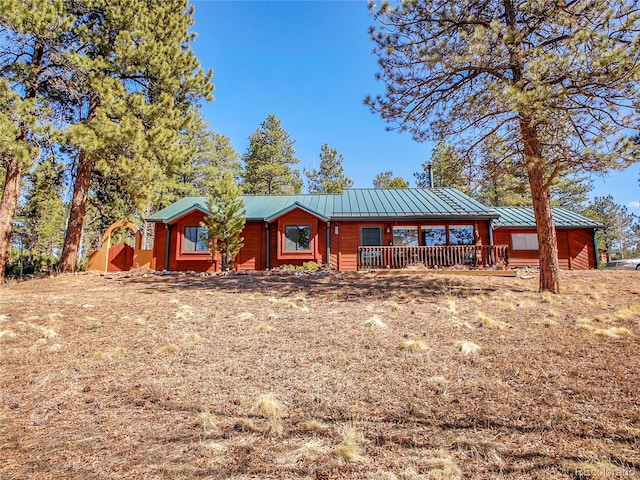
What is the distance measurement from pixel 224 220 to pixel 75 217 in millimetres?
5247

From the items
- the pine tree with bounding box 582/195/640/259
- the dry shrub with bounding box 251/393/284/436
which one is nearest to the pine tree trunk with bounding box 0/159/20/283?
the dry shrub with bounding box 251/393/284/436

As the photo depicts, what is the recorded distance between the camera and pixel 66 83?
10.8m

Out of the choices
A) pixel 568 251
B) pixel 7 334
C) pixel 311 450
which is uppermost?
pixel 568 251

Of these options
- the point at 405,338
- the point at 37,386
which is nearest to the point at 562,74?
the point at 405,338

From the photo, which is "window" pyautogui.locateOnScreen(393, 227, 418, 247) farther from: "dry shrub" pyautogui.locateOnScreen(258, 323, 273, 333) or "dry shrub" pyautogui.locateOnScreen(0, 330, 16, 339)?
"dry shrub" pyautogui.locateOnScreen(0, 330, 16, 339)

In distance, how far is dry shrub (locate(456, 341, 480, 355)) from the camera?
182 inches

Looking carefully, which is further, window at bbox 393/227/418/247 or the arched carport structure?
window at bbox 393/227/418/247

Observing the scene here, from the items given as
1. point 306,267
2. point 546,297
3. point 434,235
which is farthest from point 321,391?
point 434,235

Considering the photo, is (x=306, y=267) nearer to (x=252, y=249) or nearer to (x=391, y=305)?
(x=252, y=249)

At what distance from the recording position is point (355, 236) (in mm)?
15594

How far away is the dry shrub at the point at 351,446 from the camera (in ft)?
8.50

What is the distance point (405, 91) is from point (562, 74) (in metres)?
3.43

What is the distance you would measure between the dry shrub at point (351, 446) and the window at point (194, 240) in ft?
44.7

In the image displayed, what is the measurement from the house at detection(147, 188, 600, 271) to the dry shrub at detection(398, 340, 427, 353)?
9.37 meters
